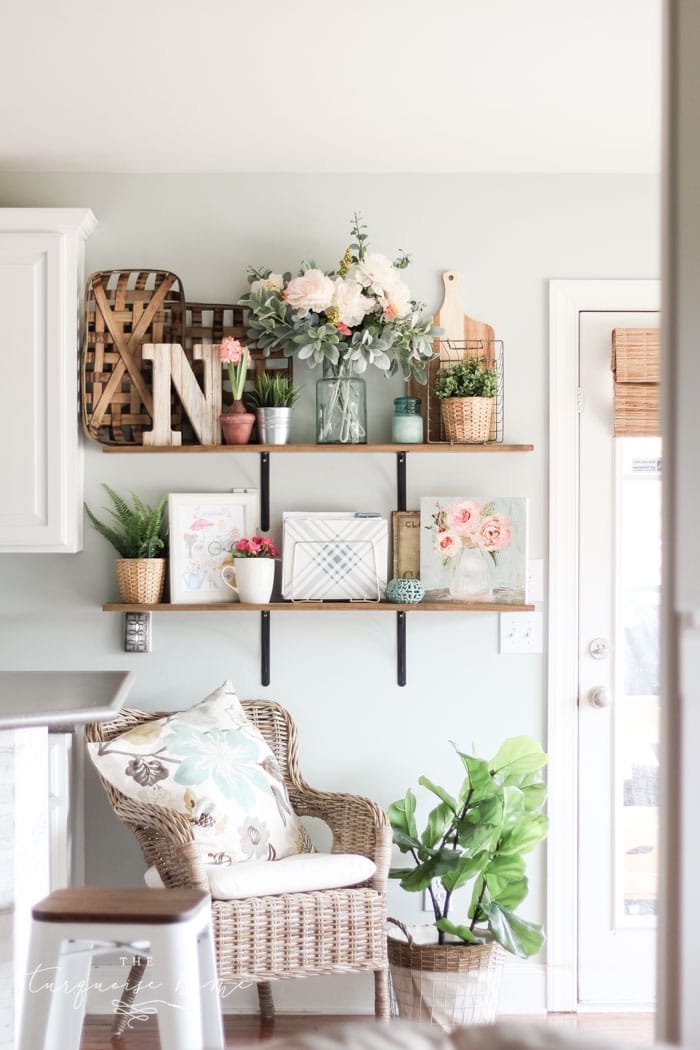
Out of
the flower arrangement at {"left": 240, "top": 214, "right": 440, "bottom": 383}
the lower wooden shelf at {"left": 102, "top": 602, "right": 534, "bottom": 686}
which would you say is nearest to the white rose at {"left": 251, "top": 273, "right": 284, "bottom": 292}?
the flower arrangement at {"left": 240, "top": 214, "right": 440, "bottom": 383}

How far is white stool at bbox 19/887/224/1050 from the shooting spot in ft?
5.46

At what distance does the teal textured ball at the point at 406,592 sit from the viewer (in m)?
3.15

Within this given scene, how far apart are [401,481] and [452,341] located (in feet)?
1.54

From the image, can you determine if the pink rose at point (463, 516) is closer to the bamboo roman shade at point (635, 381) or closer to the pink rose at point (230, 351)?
the bamboo roman shade at point (635, 381)

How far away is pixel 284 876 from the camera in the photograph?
2.69 metres

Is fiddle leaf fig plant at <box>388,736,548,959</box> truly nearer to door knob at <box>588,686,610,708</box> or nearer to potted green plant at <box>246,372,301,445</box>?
door knob at <box>588,686,610,708</box>

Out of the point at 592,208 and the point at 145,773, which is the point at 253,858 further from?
the point at 592,208

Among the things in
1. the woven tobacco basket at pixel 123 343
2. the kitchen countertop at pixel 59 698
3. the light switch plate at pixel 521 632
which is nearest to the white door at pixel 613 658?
the light switch plate at pixel 521 632

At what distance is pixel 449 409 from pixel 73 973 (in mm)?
1923

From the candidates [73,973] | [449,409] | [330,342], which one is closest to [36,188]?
[330,342]

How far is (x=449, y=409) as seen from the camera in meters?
3.17

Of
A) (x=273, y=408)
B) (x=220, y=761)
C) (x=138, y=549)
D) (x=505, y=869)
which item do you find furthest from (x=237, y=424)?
(x=505, y=869)

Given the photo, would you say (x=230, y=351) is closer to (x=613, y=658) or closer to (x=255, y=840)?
(x=255, y=840)

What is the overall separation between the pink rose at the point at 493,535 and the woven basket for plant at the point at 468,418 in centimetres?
27
